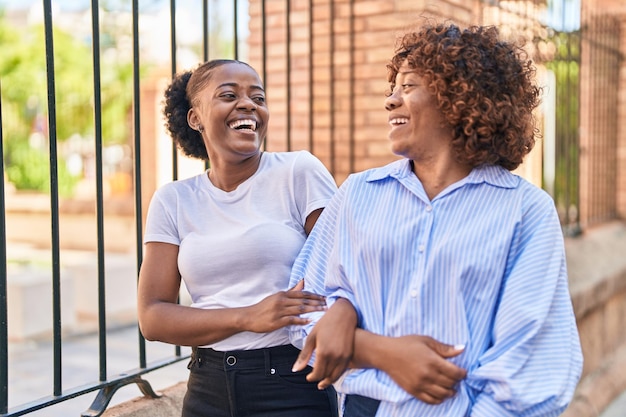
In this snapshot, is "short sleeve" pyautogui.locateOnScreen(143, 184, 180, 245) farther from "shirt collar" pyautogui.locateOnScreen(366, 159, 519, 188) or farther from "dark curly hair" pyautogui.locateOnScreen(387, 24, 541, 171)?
"dark curly hair" pyautogui.locateOnScreen(387, 24, 541, 171)

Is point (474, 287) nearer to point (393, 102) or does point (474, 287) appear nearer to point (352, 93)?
point (393, 102)

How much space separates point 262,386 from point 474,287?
0.75m

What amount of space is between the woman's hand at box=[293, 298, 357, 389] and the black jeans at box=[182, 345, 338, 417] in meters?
0.35

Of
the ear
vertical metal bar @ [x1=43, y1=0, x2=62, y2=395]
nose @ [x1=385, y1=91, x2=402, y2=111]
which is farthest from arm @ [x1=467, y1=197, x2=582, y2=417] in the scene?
vertical metal bar @ [x1=43, y1=0, x2=62, y2=395]

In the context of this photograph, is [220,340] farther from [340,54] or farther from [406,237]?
[340,54]

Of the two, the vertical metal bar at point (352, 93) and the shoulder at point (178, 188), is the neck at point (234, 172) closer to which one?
the shoulder at point (178, 188)

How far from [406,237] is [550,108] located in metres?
A: 6.72

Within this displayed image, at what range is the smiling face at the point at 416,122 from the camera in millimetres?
1913

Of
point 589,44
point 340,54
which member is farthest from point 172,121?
point 589,44

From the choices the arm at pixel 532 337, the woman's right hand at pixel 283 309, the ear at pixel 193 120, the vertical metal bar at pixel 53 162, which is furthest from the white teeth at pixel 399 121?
the vertical metal bar at pixel 53 162

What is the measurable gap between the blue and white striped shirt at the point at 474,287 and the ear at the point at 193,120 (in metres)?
0.76

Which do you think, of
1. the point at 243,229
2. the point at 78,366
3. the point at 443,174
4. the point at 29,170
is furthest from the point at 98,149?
the point at 29,170

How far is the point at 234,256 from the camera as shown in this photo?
2.24 meters

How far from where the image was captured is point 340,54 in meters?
4.57
